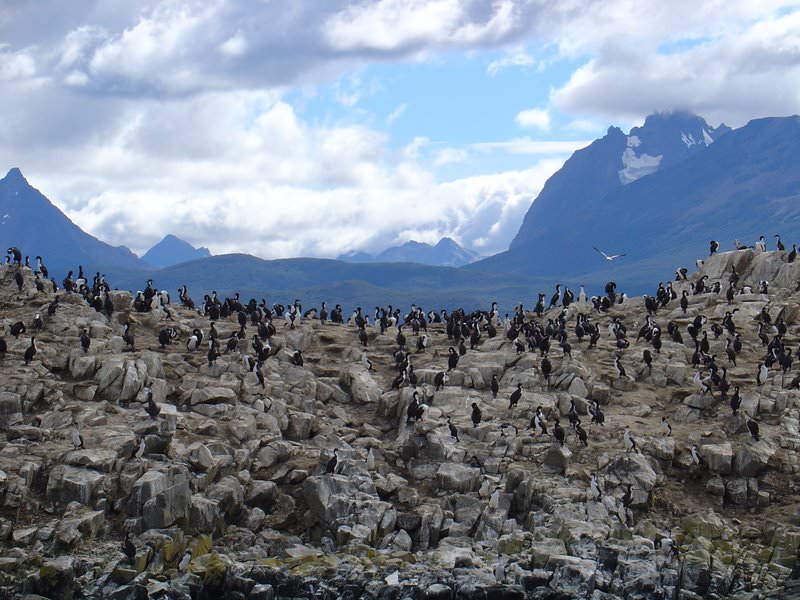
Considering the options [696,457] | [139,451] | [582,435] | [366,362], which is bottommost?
[696,457]

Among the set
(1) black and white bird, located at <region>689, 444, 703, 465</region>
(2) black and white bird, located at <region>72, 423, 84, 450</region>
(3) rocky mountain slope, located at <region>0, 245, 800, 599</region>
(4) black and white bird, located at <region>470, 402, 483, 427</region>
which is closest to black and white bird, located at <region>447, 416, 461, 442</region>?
(3) rocky mountain slope, located at <region>0, 245, 800, 599</region>

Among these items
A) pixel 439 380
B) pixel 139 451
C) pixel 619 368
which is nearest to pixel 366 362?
pixel 439 380

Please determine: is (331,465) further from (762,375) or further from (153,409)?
(762,375)

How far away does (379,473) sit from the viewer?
4562 centimetres

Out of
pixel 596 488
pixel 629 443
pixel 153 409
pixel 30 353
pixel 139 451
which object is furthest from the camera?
pixel 30 353

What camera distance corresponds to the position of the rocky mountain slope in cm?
3769

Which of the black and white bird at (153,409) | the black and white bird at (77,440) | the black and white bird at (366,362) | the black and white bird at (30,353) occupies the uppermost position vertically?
the black and white bird at (30,353)

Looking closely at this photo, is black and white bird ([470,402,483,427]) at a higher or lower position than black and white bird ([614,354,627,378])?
lower

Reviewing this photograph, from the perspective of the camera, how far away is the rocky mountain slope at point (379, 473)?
37.7 meters

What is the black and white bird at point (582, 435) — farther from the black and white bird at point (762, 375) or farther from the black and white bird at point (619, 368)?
the black and white bird at point (762, 375)

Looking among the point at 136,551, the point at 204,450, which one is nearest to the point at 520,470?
the point at 204,450

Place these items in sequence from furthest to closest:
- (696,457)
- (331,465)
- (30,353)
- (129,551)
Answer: (30,353)
(696,457)
(331,465)
(129,551)

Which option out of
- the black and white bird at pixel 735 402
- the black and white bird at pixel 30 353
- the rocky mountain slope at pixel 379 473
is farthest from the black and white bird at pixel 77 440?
the black and white bird at pixel 735 402

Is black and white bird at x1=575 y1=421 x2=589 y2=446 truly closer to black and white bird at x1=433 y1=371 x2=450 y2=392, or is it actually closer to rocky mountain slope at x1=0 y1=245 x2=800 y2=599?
rocky mountain slope at x1=0 y1=245 x2=800 y2=599
